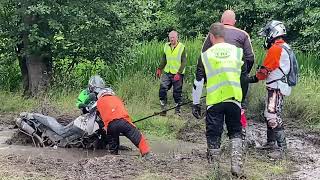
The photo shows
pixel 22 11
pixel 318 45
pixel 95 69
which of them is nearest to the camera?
pixel 22 11

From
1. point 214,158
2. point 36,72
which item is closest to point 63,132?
point 214,158

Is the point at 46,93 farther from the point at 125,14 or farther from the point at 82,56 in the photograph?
the point at 125,14

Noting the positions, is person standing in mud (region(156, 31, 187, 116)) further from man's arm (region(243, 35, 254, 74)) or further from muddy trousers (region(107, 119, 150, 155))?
man's arm (region(243, 35, 254, 74))

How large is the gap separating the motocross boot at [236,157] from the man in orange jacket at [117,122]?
154cm

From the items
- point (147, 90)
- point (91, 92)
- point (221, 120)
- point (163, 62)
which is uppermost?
point (163, 62)

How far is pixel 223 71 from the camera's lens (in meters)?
7.14

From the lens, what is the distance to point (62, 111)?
11.9 m

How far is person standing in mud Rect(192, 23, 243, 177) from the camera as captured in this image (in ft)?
23.5

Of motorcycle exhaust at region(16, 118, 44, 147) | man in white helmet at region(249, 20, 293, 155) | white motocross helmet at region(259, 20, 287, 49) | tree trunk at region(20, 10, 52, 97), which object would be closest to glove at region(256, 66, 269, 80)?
man in white helmet at region(249, 20, 293, 155)

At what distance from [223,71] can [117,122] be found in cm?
207

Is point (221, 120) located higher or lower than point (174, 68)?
lower

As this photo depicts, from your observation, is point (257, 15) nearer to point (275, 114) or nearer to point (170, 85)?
point (170, 85)

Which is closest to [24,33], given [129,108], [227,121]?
[129,108]

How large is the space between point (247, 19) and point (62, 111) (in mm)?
11033
